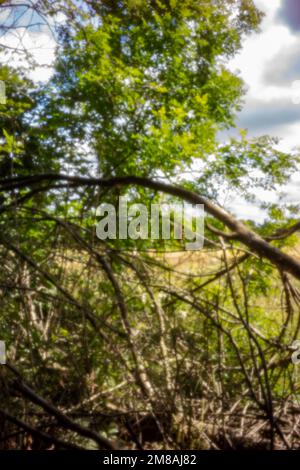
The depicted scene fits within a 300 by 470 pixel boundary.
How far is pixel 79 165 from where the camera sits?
3295mm

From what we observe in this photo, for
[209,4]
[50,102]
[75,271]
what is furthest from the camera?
[50,102]

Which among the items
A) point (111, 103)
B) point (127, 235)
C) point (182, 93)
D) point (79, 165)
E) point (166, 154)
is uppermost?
point (182, 93)

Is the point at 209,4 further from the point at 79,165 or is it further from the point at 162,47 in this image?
the point at 79,165

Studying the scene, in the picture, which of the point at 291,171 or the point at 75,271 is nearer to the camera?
the point at 75,271

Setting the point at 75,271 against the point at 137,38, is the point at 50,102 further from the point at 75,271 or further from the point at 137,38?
the point at 75,271

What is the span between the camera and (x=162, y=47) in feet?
15.3

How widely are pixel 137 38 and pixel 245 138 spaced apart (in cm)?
221

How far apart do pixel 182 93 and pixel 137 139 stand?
4.70 feet
